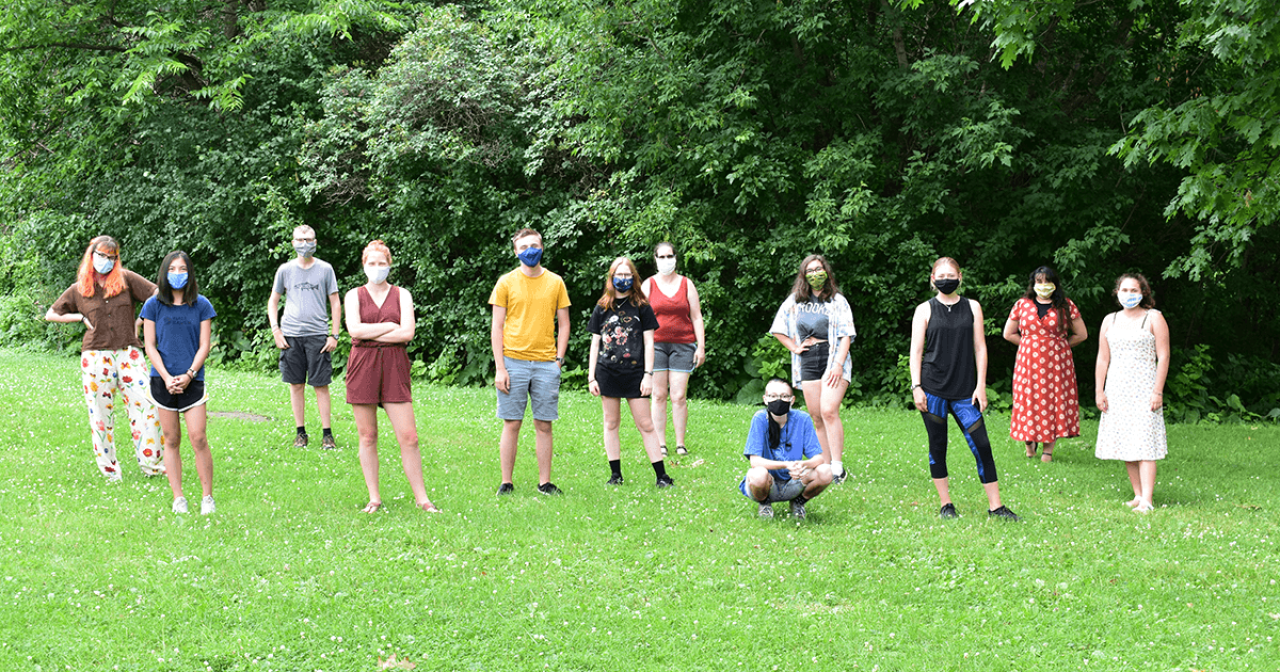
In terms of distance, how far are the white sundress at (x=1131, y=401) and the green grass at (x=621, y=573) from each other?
0.48 m

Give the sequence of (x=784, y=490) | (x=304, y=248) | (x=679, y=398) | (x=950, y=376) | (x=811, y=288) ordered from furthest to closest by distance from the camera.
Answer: (x=679, y=398), (x=304, y=248), (x=811, y=288), (x=784, y=490), (x=950, y=376)

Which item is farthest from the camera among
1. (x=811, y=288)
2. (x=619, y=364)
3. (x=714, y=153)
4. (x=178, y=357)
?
(x=714, y=153)

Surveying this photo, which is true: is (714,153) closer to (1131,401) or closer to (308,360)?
(308,360)

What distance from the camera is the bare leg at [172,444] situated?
7363 millimetres

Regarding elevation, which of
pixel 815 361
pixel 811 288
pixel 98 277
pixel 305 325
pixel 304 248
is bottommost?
pixel 815 361

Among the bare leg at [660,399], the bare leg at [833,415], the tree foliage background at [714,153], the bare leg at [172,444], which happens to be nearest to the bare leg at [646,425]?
the bare leg at [660,399]

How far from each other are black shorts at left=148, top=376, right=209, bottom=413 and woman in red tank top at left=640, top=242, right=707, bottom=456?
4.21 m

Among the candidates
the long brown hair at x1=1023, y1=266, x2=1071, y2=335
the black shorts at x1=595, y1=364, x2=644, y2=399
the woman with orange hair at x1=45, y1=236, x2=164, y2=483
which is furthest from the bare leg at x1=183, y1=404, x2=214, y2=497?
the long brown hair at x1=1023, y1=266, x2=1071, y2=335

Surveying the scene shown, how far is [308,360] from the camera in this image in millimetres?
10102

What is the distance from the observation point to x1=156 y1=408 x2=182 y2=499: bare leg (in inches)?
290

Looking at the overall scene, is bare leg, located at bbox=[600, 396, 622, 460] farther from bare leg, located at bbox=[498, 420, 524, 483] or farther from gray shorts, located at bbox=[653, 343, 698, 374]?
gray shorts, located at bbox=[653, 343, 698, 374]

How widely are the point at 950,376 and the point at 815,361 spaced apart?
1.62 metres

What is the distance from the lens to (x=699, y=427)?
40.0 ft

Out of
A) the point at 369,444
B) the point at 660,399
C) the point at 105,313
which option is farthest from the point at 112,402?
the point at 660,399
